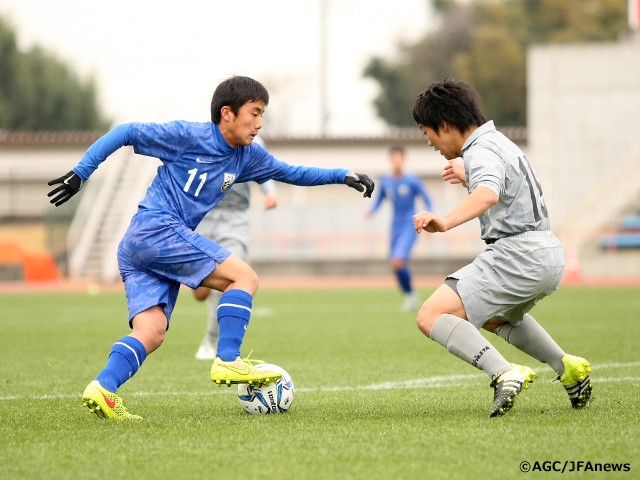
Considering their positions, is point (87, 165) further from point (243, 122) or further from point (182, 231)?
point (243, 122)

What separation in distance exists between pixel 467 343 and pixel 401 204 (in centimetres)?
1004

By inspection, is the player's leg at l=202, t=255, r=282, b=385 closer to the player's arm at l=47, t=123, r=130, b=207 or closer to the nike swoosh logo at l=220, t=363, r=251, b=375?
the nike swoosh logo at l=220, t=363, r=251, b=375

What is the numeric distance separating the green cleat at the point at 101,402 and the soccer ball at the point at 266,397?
65cm

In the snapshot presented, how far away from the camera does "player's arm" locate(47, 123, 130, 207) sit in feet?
17.2

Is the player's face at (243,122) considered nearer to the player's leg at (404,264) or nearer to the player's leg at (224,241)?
the player's leg at (224,241)

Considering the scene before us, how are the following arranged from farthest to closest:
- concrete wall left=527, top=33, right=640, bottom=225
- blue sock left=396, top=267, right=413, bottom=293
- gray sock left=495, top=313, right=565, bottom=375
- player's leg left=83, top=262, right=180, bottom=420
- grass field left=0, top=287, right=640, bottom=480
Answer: concrete wall left=527, top=33, right=640, bottom=225
blue sock left=396, top=267, right=413, bottom=293
gray sock left=495, top=313, right=565, bottom=375
player's leg left=83, top=262, right=180, bottom=420
grass field left=0, top=287, right=640, bottom=480

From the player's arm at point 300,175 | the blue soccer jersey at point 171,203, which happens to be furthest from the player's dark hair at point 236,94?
the player's arm at point 300,175

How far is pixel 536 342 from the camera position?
564cm

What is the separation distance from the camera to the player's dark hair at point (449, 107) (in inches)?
212

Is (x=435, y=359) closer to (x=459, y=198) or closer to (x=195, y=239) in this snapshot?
(x=195, y=239)

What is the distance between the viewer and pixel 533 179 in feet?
17.7

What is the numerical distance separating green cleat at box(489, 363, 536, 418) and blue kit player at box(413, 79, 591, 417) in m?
0.01

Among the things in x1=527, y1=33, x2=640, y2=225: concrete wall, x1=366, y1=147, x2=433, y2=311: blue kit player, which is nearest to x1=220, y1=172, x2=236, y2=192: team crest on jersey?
x1=366, y1=147, x2=433, y2=311: blue kit player

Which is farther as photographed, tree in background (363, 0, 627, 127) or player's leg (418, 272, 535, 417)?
tree in background (363, 0, 627, 127)
